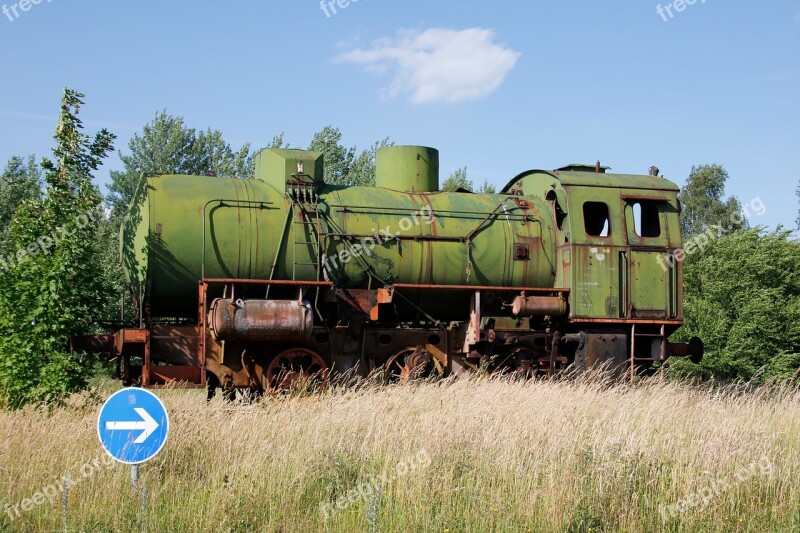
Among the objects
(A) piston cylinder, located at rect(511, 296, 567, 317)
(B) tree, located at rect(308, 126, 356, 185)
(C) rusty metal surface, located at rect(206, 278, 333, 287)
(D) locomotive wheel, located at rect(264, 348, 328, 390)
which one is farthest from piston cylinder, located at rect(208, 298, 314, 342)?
(B) tree, located at rect(308, 126, 356, 185)

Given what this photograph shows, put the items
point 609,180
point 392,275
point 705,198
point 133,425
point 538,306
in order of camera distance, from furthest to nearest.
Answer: point 705,198 < point 609,180 < point 538,306 < point 392,275 < point 133,425

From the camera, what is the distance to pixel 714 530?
7086 millimetres

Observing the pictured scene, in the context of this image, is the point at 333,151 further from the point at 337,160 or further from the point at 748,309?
the point at 748,309

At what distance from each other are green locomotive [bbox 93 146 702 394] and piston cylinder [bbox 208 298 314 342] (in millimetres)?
20

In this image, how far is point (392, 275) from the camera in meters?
12.8

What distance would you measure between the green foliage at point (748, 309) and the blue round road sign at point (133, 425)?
18.6 metres

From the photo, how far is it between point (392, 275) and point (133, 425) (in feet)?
21.8

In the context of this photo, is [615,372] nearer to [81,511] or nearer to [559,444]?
[559,444]

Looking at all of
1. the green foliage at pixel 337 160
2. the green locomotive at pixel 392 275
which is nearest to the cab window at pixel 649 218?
the green locomotive at pixel 392 275

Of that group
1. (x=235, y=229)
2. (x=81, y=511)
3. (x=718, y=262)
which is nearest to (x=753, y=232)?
(x=718, y=262)

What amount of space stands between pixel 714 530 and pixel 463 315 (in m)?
6.74

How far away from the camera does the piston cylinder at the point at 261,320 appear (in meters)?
11.1

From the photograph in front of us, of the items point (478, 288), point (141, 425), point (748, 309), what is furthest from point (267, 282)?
point (748, 309)

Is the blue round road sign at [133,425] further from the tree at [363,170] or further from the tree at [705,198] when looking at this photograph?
the tree at [705,198]
